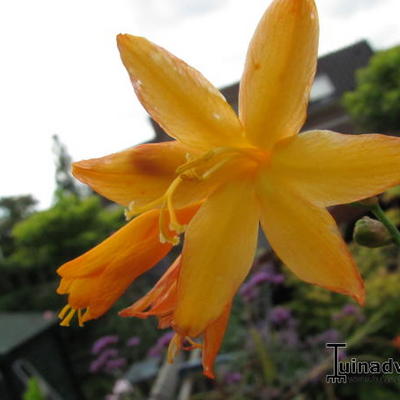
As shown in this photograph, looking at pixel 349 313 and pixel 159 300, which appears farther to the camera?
pixel 349 313

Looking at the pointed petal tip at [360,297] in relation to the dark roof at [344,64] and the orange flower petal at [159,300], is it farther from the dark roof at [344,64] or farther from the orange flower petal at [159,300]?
the dark roof at [344,64]

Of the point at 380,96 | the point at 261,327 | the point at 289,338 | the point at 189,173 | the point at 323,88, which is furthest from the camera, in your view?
the point at 323,88

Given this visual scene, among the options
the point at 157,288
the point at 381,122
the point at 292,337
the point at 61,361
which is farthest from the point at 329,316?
the point at 381,122

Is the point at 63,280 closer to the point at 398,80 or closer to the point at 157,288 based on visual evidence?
the point at 157,288

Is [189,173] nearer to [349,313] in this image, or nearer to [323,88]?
[349,313]

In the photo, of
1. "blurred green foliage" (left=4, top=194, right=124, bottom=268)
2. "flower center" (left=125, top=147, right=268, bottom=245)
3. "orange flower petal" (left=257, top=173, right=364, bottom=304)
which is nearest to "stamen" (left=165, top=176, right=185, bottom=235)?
"flower center" (left=125, top=147, right=268, bottom=245)

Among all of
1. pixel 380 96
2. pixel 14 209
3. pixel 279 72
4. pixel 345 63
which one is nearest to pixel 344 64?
pixel 345 63

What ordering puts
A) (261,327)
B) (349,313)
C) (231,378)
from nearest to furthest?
(231,378) < (349,313) < (261,327)

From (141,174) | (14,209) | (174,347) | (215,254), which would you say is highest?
(141,174)
